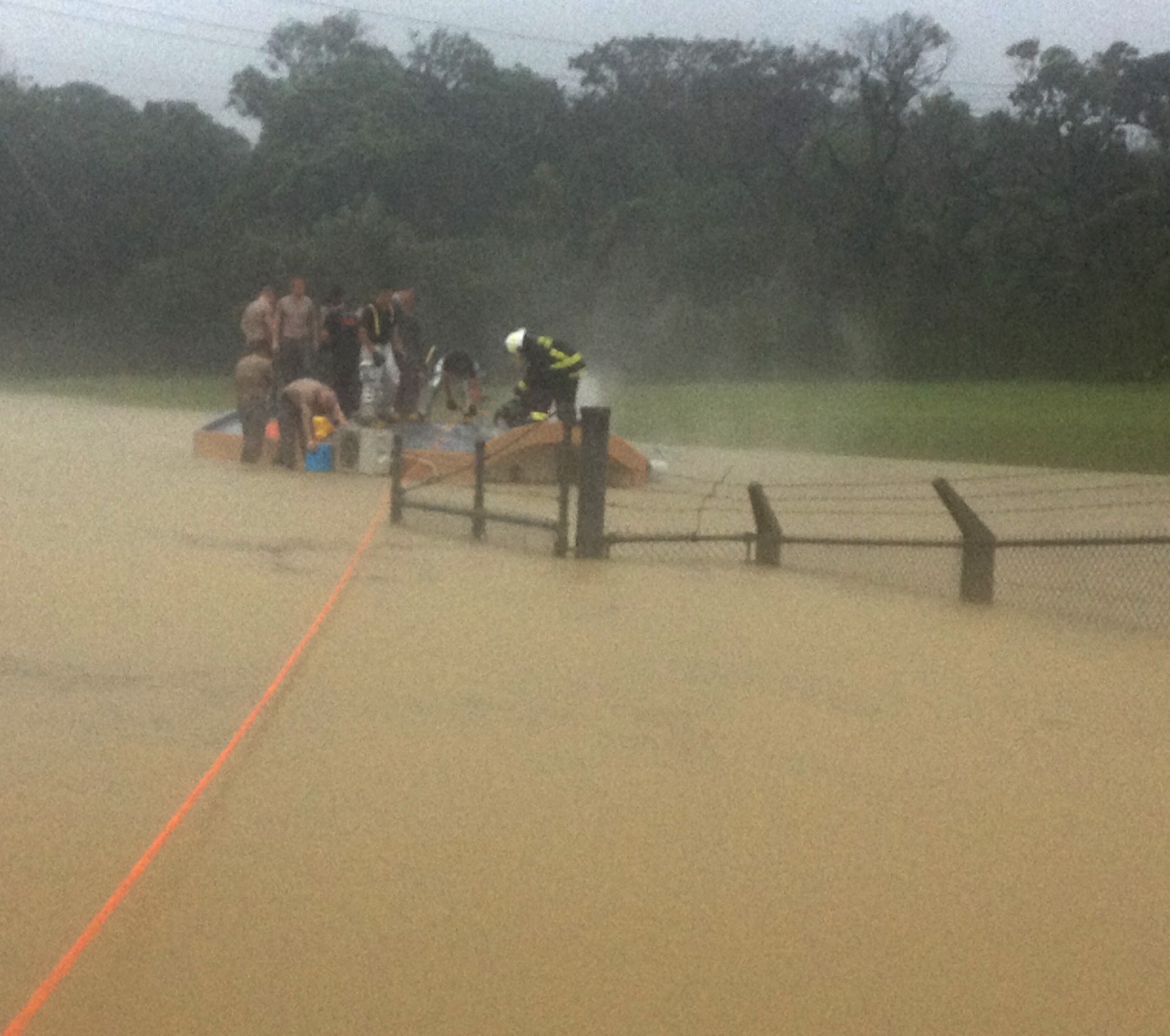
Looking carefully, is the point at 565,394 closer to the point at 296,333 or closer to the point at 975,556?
the point at 296,333

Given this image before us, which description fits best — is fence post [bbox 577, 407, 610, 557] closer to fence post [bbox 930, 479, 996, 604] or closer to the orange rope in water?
fence post [bbox 930, 479, 996, 604]

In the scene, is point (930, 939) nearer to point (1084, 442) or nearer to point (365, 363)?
point (365, 363)

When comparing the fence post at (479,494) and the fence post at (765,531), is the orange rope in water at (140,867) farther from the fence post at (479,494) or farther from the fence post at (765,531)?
the fence post at (765,531)

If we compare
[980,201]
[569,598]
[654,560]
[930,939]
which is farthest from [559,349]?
[980,201]

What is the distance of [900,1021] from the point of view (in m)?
4.71

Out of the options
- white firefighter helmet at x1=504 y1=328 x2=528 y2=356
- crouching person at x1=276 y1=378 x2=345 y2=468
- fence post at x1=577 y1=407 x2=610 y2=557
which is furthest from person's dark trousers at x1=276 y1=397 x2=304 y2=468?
fence post at x1=577 y1=407 x2=610 y2=557

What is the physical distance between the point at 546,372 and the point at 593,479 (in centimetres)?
718

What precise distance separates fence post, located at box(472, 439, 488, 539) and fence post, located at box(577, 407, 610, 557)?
899 mm

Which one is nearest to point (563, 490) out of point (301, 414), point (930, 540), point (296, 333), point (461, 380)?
point (930, 540)

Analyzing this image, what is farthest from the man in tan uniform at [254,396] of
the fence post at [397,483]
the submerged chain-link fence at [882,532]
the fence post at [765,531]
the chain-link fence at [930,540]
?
the fence post at [765,531]

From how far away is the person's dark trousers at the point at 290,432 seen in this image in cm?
1956

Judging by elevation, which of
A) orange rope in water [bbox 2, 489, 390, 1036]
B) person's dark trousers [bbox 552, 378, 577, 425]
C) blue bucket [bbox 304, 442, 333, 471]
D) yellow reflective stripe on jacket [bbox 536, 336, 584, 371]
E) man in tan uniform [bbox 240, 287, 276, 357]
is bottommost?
orange rope in water [bbox 2, 489, 390, 1036]

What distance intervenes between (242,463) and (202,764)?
44.4 ft

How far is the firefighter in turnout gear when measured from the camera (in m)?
20.1
